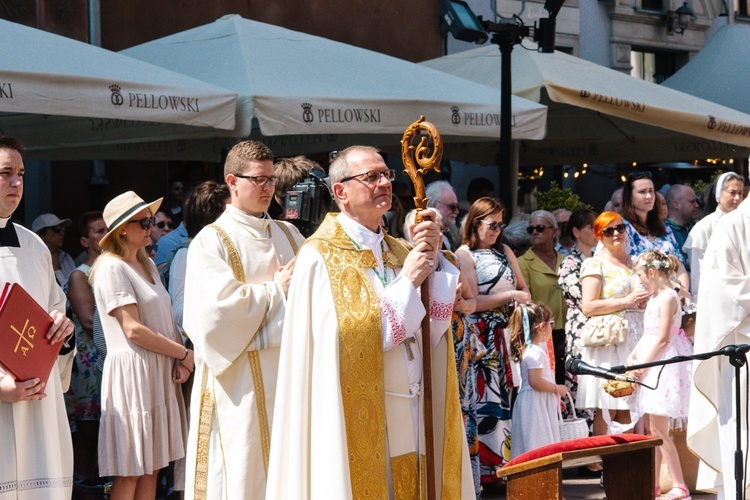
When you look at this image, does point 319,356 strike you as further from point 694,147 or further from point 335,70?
point 694,147

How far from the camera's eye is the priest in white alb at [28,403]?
5.55m

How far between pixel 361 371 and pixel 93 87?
3.63 meters

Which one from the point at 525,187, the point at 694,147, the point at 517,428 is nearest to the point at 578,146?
the point at 694,147

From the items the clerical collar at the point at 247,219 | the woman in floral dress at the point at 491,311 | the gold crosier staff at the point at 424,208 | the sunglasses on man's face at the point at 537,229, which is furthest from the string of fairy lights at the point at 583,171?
the gold crosier staff at the point at 424,208

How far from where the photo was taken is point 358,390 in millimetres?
5125

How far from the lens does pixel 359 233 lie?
530 cm

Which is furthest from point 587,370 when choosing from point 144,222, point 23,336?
point 144,222

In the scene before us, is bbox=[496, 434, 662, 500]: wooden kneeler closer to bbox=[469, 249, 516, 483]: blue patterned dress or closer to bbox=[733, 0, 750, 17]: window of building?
bbox=[469, 249, 516, 483]: blue patterned dress

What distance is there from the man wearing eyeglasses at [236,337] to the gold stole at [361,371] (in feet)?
1.98

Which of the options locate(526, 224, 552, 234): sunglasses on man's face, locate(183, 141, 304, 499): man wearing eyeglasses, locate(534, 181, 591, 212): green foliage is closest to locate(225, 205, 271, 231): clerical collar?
locate(183, 141, 304, 499): man wearing eyeglasses

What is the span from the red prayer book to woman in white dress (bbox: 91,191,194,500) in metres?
1.32

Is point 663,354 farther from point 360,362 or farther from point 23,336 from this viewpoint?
point 23,336

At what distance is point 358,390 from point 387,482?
1.36 ft

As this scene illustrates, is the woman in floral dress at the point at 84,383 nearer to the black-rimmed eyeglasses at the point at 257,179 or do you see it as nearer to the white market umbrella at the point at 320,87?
the white market umbrella at the point at 320,87
